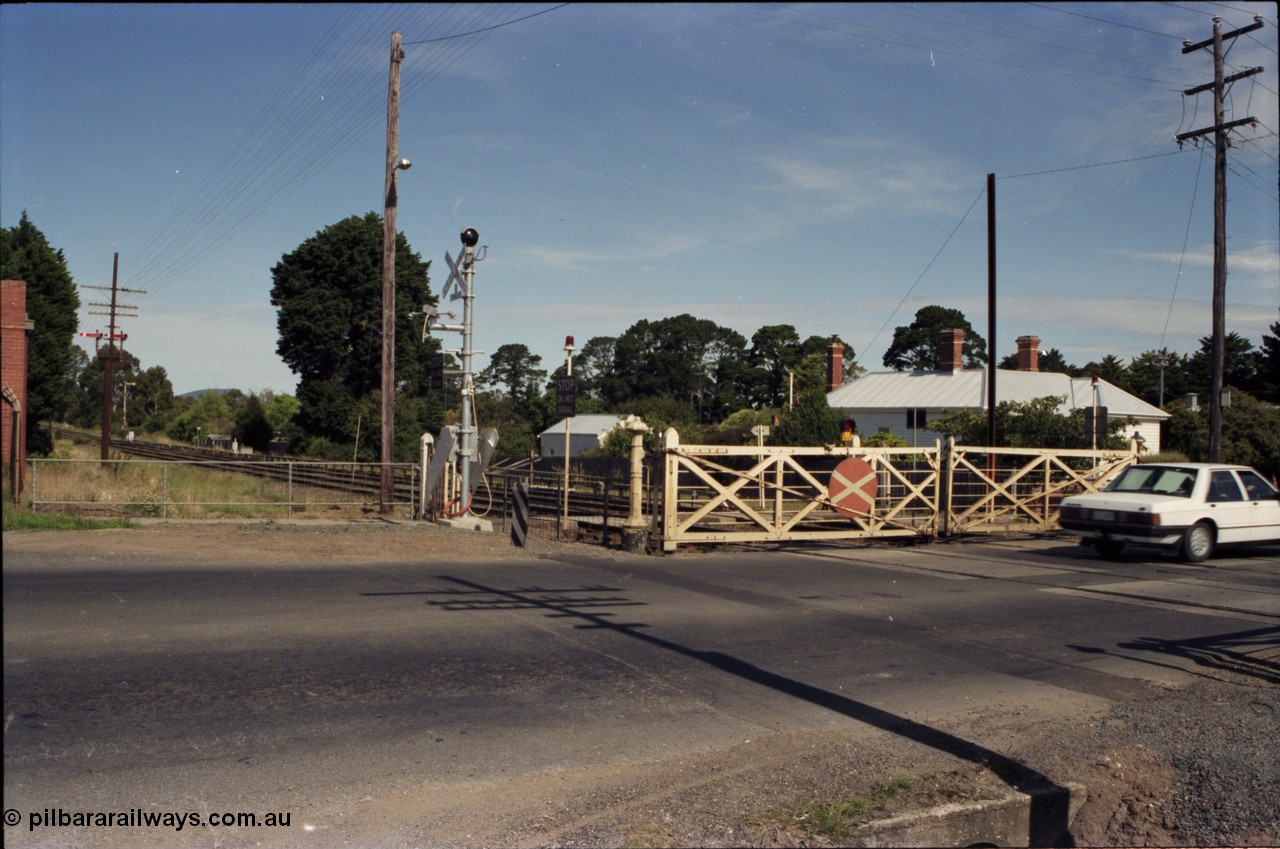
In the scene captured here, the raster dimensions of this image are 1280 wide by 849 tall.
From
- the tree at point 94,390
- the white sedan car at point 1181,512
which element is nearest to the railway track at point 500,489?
the white sedan car at point 1181,512

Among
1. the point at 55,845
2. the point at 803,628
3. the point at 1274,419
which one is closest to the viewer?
the point at 55,845

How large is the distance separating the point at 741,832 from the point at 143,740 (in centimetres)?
349

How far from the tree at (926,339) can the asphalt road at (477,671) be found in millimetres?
92235

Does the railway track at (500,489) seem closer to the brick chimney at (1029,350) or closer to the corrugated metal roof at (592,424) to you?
the brick chimney at (1029,350)

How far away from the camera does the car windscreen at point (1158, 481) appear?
17172 millimetres

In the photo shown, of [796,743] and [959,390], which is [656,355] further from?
[796,743]

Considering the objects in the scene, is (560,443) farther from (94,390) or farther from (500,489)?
(500,489)

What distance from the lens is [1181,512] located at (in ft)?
54.5

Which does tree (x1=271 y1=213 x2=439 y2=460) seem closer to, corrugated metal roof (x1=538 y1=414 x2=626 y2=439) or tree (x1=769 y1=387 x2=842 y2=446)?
corrugated metal roof (x1=538 y1=414 x2=626 y2=439)

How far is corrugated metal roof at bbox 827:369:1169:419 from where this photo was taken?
5141 cm

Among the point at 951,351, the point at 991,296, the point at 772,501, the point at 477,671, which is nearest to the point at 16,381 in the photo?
the point at 772,501

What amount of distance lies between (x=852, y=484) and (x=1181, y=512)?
5273mm

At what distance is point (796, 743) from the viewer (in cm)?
623

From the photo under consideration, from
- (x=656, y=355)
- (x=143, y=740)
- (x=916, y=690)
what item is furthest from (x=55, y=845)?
(x=656, y=355)
